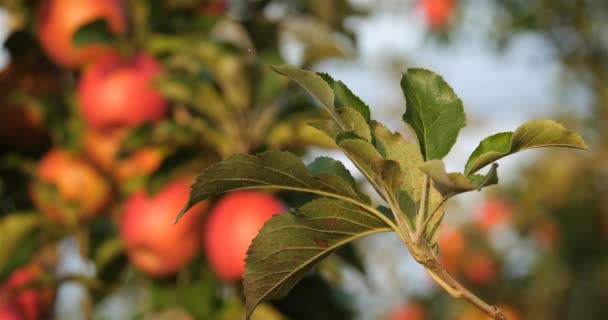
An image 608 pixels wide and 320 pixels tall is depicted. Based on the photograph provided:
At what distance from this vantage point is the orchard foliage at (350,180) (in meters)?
0.39

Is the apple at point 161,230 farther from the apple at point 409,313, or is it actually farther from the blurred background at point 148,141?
the apple at point 409,313

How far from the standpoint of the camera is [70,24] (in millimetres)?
1040

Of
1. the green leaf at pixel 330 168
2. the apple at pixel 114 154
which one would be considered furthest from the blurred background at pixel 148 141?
the green leaf at pixel 330 168

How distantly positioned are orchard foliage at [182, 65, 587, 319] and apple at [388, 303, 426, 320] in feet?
10.5

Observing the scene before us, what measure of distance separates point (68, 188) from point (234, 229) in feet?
0.83

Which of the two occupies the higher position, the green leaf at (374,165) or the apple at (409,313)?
the green leaf at (374,165)

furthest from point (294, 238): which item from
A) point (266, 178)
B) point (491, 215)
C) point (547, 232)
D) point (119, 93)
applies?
point (547, 232)

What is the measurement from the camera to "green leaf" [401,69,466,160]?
416 mm

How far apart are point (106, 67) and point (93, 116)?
0.07 metres

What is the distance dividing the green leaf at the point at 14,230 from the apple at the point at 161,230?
129 mm

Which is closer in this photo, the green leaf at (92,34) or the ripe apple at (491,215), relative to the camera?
the green leaf at (92,34)

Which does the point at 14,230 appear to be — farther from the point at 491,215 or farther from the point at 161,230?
the point at 491,215

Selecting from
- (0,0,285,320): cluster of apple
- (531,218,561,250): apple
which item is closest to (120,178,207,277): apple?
(0,0,285,320): cluster of apple

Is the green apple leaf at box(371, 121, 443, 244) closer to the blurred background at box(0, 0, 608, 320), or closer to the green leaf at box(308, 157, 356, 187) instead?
the green leaf at box(308, 157, 356, 187)
